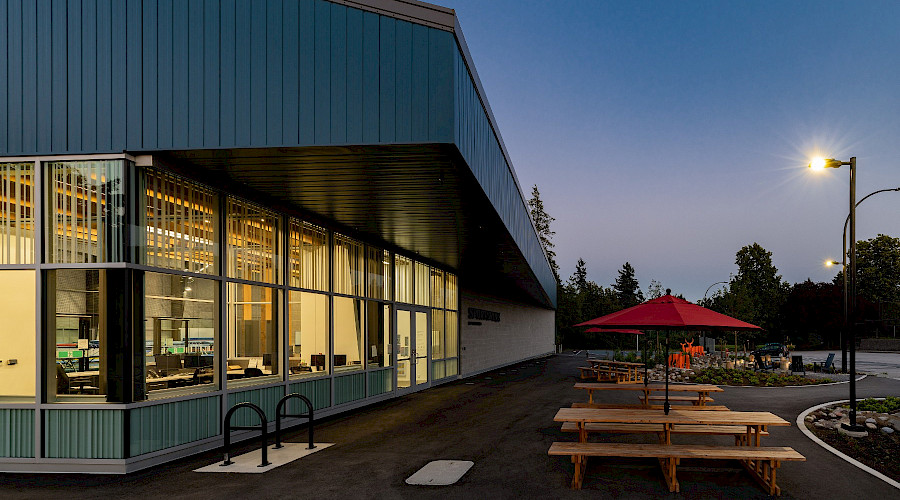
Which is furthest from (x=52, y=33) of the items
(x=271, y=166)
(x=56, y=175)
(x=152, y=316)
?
(x=152, y=316)

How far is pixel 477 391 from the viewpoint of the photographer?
20688mm

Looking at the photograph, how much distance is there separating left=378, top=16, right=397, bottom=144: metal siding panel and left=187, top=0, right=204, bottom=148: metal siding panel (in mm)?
2413

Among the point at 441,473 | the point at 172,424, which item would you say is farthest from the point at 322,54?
the point at 441,473

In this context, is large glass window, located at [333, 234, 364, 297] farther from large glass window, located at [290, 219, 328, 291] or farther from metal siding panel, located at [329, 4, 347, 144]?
metal siding panel, located at [329, 4, 347, 144]

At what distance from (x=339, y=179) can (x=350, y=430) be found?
4.96m

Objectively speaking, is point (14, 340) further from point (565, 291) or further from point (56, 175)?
point (565, 291)

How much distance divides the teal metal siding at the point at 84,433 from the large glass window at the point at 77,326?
11.9 inches

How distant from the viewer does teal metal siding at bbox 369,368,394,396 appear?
658 inches

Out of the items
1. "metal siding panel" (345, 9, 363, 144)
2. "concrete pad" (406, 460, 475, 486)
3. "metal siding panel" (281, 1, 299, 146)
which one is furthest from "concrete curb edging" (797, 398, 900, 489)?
"metal siding panel" (281, 1, 299, 146)

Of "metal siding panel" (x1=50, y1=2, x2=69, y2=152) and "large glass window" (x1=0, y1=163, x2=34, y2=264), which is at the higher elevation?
"metal siding panel" (x1=50, y1=2, x2=69, y2=152)

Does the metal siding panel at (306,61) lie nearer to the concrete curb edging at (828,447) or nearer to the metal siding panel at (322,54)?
the metal siding panel at (322,54)

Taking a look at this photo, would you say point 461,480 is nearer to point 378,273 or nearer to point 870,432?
point 870,432

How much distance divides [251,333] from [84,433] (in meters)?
3.28

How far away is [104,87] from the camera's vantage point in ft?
29.5
